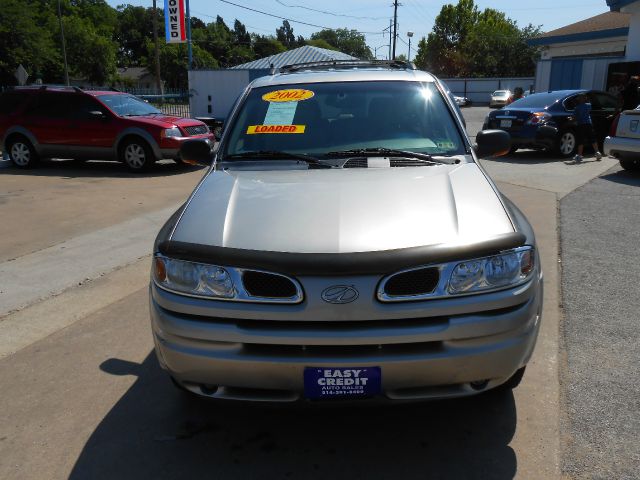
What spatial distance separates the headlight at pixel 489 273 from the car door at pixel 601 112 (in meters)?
12.4

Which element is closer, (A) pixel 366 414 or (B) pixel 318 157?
(A) pixel 366 414

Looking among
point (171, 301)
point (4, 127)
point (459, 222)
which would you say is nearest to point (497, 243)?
point (459, 222)

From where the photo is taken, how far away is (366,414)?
121 inches

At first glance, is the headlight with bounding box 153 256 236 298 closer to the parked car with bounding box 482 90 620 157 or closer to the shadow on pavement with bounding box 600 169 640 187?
the shadow on pavement with bounding box 600 169 640 187

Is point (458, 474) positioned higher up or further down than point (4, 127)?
further down

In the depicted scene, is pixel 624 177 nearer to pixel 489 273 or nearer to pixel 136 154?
pixel 489 273

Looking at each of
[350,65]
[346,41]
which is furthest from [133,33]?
[350,65]

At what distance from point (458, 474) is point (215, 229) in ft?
5.16

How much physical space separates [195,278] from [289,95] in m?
1.94

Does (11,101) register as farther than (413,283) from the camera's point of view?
Yes

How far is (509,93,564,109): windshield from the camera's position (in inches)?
515

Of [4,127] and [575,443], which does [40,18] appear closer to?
[4,127]

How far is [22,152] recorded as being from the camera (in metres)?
12.5

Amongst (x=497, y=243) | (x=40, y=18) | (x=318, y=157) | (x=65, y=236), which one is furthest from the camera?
(x=40, y=18)
